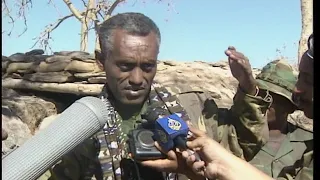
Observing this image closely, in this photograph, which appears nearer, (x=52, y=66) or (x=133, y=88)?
(x=133, y=88)

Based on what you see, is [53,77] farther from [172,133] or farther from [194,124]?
[172,133]

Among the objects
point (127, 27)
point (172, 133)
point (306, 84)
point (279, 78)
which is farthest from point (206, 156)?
point (279, 78)

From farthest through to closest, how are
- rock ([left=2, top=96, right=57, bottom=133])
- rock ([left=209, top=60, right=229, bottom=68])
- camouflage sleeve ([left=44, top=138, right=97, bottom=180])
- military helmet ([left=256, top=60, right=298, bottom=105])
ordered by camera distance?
rock ([left=209, top=60, right=229, bottom=68]) < rock ([left=2, top=96, right=57, bottom=133]) < military helmet ([left=256, top=60, right=298, bottom=105]) < camouflage sleeve ([left=44, top=138, right=97, bottom=180])

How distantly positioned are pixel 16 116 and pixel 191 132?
134 inches

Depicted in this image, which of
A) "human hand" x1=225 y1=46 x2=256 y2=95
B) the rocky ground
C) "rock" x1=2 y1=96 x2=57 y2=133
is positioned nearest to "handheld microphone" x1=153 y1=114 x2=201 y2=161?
"human hand" x1=225 y1=46 x2=256 y2=95

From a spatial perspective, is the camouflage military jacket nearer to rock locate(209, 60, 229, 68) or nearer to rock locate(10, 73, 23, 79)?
rock locate(209, 60, 229, 68)

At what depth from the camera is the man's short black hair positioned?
2.41 meters

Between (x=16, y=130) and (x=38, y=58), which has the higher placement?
(x=38, y=58)

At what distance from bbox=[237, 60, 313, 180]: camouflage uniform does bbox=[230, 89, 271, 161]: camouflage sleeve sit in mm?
42

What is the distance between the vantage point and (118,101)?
2.41 m

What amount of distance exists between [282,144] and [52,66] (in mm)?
3394

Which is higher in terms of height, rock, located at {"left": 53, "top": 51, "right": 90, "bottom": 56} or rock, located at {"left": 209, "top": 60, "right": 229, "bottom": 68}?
rock, located at {"left": 53, "top": 51, "right": 90, "bottom": 56}

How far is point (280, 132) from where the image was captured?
3137 millimetres

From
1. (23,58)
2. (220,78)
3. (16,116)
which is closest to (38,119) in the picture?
(16,116)
